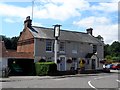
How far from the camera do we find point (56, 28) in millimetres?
42094

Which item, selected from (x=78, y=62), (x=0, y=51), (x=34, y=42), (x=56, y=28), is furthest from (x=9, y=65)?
(x=78, y=62)

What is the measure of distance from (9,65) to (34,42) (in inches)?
206

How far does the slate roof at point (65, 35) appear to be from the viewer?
145 ft

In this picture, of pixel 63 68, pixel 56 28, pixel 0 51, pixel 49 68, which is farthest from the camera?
pixel 63 68

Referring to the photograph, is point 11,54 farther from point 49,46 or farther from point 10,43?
point 10,43

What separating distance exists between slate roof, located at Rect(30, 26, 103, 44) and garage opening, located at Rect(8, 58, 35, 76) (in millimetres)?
4194

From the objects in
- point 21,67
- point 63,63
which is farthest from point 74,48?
point 21,67

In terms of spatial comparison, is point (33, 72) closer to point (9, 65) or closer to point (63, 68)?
point (9, 65)

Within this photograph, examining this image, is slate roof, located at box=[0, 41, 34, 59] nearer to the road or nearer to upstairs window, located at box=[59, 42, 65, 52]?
upstairs window, located at box=[59, 42, 65, 52]

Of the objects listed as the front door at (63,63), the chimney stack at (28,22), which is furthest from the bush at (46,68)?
the chimney stack at (28,22)

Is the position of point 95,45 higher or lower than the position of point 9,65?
higher

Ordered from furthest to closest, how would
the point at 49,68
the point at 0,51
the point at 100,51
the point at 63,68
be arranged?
1. the point at 100,51
2. the point at 63,68
3. the point at 0,51
4. the point at 49,68

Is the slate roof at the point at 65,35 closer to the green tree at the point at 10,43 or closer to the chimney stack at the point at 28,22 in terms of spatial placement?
the chimney stack at the point at 28,22

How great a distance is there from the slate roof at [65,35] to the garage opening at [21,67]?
13.8 feet
